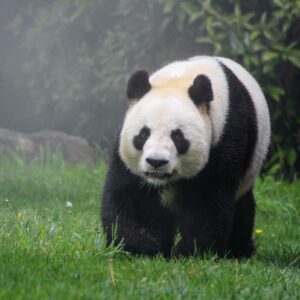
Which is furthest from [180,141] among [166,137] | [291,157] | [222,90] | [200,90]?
[291,157]

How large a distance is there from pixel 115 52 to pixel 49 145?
4.41 feet

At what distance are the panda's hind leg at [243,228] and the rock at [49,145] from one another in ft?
12.5

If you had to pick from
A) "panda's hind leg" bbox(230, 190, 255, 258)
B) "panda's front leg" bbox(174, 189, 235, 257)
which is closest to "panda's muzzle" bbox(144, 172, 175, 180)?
"panda's front leg" bbox(174, 189, 235, 257)

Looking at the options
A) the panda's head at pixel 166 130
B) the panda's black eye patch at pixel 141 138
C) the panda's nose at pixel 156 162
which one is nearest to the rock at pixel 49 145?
the panda's head at pixel 166 130

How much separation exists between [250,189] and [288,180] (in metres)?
3.23

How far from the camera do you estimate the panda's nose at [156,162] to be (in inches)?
207

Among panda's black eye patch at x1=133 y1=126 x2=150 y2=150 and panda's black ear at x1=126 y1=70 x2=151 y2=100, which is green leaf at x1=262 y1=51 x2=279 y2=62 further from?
panda's black eye patch at x1=133 y1=126 x2=150 y2=150

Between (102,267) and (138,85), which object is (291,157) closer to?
(138,85)

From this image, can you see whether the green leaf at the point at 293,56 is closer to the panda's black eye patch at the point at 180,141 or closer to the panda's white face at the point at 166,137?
the panda's white face at the point at 166,137

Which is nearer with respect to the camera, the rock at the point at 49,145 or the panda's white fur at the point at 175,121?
the panda's white fur at the point at 175,121

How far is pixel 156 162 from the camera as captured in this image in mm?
5258

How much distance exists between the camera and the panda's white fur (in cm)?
539

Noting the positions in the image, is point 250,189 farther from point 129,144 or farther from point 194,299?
point 194,299

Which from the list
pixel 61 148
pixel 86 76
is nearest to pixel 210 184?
pixel 61 148
